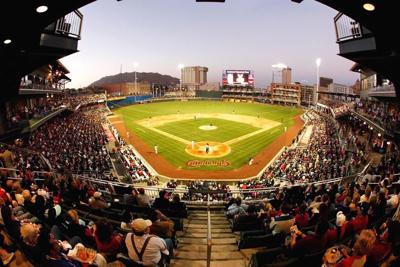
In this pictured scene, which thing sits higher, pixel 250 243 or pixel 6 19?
pixel 6 19

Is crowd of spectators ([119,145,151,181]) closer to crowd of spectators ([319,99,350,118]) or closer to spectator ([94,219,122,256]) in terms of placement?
spectator ([94,219,122,256])

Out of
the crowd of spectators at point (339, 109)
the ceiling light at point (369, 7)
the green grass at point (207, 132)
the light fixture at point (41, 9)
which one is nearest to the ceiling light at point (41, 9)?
the light fixture at point (41, 9)

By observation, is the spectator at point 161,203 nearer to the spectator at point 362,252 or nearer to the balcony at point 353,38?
the spectator at point 362,252

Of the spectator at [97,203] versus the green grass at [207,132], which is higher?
the spectator at [97,203]

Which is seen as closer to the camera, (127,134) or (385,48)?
(385,48)

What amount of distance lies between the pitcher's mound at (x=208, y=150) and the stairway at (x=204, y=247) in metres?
25.2

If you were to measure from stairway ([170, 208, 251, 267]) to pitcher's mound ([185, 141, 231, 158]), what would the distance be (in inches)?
991

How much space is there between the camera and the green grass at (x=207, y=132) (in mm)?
44000

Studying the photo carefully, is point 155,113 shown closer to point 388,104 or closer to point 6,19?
point 388,104

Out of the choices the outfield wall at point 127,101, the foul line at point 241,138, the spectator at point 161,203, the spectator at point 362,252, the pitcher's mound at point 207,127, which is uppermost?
the outfield wall at point 127,101

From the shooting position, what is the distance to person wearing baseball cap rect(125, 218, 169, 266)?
179 inches

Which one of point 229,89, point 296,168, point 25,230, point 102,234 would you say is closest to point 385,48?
point 102,234

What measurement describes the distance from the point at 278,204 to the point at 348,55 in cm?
865

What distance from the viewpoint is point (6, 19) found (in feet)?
27.9
